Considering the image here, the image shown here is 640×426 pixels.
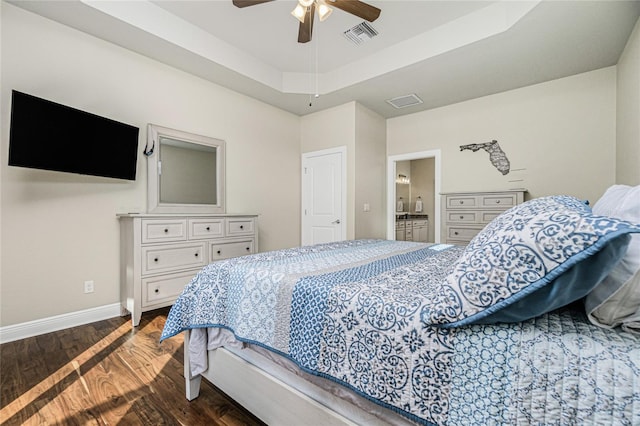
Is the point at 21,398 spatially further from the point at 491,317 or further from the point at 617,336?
the point at 617,336

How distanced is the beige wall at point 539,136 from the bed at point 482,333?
2.89 m

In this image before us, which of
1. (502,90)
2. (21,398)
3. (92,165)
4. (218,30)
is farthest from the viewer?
(502,90)

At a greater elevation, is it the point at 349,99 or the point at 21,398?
the point at 349,99

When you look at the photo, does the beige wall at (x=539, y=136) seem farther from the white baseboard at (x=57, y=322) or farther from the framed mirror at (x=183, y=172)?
the white baseboard at (x=57, y=322)

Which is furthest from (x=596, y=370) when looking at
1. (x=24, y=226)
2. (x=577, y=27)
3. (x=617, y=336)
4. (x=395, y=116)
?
(x=395, y=116)

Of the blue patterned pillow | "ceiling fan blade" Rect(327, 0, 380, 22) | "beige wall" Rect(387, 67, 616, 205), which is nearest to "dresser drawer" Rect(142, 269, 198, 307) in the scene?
the blue patterned pillow

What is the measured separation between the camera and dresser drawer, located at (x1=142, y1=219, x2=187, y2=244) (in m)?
2.72

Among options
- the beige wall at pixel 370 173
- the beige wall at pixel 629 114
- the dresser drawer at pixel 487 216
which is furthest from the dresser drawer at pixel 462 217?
the beige wall at pixel 629 114

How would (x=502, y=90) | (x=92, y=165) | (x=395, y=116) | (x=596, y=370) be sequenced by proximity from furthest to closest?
(x=395, y=116)
(x=502, y=90)
(x=92, y=165)
(x=596, y=370)

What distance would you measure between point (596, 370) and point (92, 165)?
3408mm

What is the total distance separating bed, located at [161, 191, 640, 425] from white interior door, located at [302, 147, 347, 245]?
3.23 m

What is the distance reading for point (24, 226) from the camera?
7.88 ft

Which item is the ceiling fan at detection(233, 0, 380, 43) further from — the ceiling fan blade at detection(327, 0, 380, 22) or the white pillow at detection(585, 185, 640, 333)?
the white pillow at detection(585, 185, 640, 333)

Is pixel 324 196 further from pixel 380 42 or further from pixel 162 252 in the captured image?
pixel 162 252
